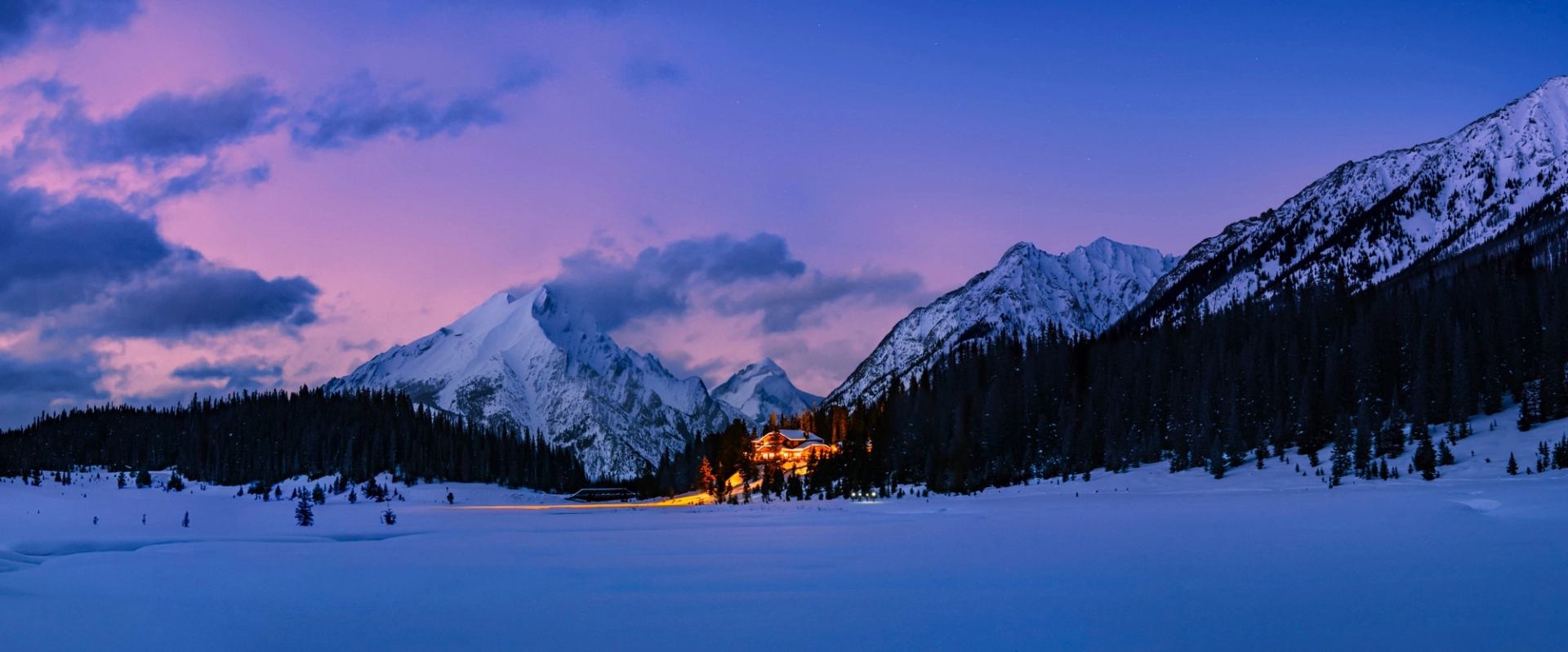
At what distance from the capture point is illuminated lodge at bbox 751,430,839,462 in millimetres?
157000

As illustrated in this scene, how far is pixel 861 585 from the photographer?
22.3 metres

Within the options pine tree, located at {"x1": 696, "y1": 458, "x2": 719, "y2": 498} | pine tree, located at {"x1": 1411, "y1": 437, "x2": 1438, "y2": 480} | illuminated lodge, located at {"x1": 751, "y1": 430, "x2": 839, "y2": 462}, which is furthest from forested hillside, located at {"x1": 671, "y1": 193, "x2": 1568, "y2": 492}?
pine tree, located at {"x1": 696, "y1": 458, "x2": 719, "y2": 498}

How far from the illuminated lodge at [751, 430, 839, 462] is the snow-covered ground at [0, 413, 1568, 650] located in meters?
111

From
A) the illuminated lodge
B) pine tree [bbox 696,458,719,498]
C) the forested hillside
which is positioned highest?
the forested hillside

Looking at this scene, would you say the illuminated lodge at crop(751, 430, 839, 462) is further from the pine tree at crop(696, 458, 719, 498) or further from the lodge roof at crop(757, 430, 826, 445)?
the pine tree at crop(696, 458, 719, 498)

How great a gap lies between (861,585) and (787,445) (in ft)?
462

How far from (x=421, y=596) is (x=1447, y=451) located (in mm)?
67709

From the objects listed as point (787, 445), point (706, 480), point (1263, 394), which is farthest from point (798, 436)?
point (1263, 394)

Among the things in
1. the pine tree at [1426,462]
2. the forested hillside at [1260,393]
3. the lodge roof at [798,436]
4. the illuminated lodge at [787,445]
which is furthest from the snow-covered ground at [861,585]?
the lodge roof at [798,436]

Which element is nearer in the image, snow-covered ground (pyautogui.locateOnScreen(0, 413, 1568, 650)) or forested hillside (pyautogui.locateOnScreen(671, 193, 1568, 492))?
snow-covered ground (pyautogui.locateOnScreen(0, 413, 1568, 650))

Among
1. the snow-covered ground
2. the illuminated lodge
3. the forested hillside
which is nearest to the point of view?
the snow-covered ground

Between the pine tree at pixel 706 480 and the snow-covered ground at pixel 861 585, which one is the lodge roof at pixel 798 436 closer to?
the pine tree at pixel 706 480

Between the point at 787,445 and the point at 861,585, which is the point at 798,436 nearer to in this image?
the point at 787,445

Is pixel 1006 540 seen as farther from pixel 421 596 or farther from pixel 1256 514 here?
pixel 421 596
